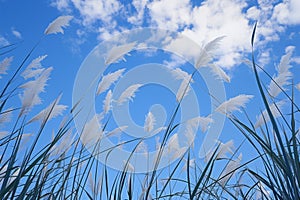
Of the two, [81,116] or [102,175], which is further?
[81,116]

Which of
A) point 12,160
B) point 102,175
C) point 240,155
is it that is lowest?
point 12,160

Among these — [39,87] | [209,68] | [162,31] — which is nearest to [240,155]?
[209,68]

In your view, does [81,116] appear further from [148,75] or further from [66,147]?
[148,75]

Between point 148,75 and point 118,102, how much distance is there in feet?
3.51

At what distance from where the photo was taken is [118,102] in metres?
2.58

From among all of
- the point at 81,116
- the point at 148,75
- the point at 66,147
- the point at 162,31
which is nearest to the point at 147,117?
the point at 81,116

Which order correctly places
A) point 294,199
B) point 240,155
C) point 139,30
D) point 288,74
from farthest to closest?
point 139,30, point 240,155, point 288,74, point 294,199

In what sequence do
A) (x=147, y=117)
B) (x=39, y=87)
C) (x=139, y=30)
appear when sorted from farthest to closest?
1. (x=139, y=30)
2. (x=147, y=117)
3. (x=39, y=87)

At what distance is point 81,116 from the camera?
8.36ft

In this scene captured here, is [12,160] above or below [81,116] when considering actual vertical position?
below

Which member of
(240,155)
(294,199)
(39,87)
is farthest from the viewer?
(240,155)

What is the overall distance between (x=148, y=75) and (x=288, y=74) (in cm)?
167

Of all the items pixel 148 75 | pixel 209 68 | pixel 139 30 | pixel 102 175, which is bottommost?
pixel 102 175

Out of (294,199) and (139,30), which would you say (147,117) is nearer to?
(139,30)
